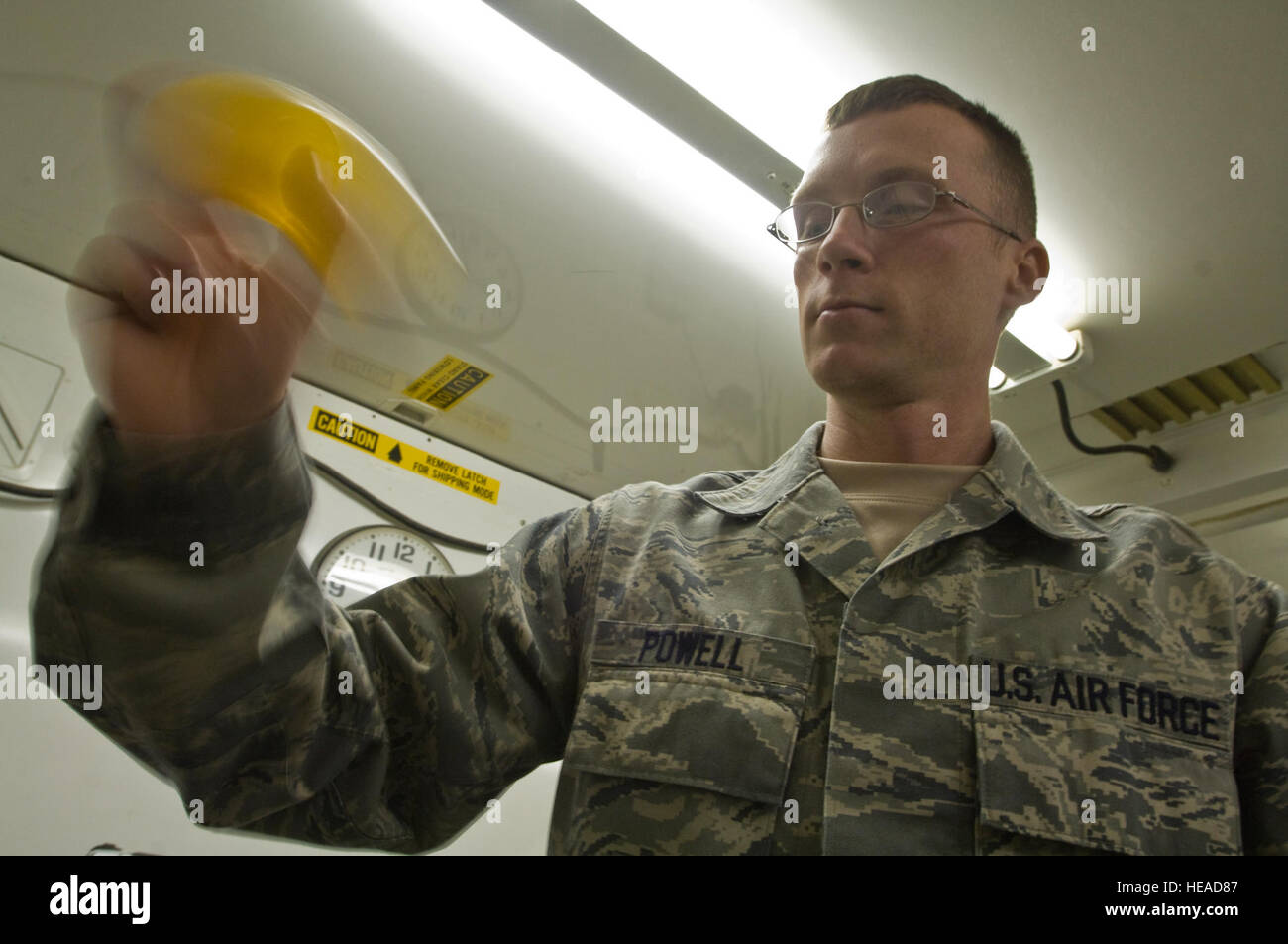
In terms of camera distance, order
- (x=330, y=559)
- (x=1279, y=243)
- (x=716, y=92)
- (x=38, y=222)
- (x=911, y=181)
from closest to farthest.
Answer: (x=911, y=181) → (x=716, y=92) → (x=38, y=222) → (x=1279, y=243) → (x=330, y=559)

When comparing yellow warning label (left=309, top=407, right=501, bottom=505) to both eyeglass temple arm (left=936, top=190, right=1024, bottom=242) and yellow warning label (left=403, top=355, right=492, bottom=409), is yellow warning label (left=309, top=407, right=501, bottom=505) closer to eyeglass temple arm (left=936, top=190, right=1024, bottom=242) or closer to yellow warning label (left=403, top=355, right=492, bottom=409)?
yellow warning label (left=403, top=355, right=492, bottom=409)

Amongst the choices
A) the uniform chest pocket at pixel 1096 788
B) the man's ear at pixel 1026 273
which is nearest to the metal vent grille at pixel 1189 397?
the man's ear at pixel 1026 273

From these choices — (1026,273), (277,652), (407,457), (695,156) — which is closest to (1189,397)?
(1026,273)

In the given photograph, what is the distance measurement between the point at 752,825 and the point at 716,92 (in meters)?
0.78

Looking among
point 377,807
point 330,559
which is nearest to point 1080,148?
point 377,807

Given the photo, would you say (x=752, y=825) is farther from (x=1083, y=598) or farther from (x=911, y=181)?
(x=911, y=181)

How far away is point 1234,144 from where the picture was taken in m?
0.98

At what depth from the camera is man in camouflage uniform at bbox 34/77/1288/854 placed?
316mm

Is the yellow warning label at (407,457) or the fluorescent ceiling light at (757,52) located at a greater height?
the fluorescent ceiling light at (757,52)

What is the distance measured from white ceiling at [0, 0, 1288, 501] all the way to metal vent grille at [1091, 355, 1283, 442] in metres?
0.06

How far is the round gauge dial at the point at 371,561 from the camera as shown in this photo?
1.28 meters

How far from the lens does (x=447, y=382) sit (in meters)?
1.26

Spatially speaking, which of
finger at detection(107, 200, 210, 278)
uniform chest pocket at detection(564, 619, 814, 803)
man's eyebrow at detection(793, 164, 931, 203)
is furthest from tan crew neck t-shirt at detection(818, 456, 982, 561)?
finger at detection(107, 200, 210, 278)

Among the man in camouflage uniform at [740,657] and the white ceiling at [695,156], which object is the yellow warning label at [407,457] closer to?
the white ceiling at [695,156]
